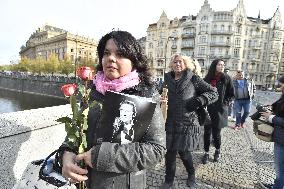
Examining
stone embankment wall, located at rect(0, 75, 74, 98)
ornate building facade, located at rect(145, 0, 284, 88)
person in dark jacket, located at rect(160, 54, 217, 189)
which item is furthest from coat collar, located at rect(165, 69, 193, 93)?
ornate building facade, located at rect(145, 0, 284, 88)

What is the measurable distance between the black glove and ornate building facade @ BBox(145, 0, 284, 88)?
156 feet

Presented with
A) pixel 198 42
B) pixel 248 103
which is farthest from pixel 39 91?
pixel 248 103

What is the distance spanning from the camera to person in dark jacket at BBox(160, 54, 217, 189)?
3.31 meters

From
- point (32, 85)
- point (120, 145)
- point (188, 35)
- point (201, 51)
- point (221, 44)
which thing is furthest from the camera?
point (188, 35)

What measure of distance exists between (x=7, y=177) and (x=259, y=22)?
6286cm

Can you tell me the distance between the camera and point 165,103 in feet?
10.9

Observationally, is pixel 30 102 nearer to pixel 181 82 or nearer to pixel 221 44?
pixel 221 44

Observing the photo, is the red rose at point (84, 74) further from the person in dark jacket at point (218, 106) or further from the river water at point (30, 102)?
the river water at point (30, 102)

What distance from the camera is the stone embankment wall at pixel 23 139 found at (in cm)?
237

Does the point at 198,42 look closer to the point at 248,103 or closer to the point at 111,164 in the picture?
the point at 248,103

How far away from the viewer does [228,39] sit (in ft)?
174

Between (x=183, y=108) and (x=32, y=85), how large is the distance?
52599mm

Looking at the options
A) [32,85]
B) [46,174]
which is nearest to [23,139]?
[46,174]

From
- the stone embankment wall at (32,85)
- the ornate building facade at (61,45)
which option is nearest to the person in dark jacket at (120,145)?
the stone embankment wall at (32,85)
